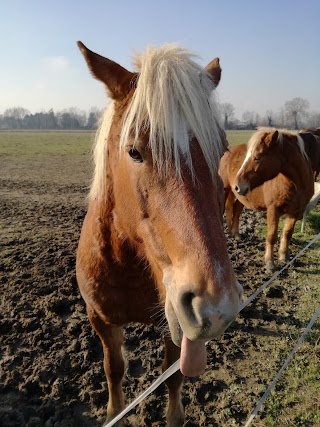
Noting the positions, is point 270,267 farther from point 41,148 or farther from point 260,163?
point 41,148

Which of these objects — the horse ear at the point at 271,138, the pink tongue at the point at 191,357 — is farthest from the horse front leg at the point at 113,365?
the horse ear at the point at 271,138

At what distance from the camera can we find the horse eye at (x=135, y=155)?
1.65m

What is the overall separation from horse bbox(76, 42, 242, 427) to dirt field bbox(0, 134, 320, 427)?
1.56 meters

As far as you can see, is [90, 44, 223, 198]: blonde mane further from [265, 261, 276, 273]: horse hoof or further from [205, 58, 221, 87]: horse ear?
[265, 261, 276, 273]: horse hoof

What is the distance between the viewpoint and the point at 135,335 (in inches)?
152

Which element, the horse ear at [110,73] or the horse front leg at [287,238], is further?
the horse front leg at [287,238]

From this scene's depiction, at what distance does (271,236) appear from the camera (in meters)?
6.19

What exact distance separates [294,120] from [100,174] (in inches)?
2671

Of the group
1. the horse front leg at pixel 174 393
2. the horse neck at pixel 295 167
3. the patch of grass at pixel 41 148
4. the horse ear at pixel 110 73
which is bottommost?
the horse front leg at pixel 174 393

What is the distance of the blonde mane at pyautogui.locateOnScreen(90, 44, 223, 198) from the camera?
1571 mm

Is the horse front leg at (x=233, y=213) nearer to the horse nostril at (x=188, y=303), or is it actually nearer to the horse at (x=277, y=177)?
the horse at (x=277, y=177)

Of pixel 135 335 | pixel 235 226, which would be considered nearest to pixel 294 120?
pixel 235 226

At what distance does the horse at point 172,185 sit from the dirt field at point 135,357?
61.6 inches

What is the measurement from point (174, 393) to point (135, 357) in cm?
80
